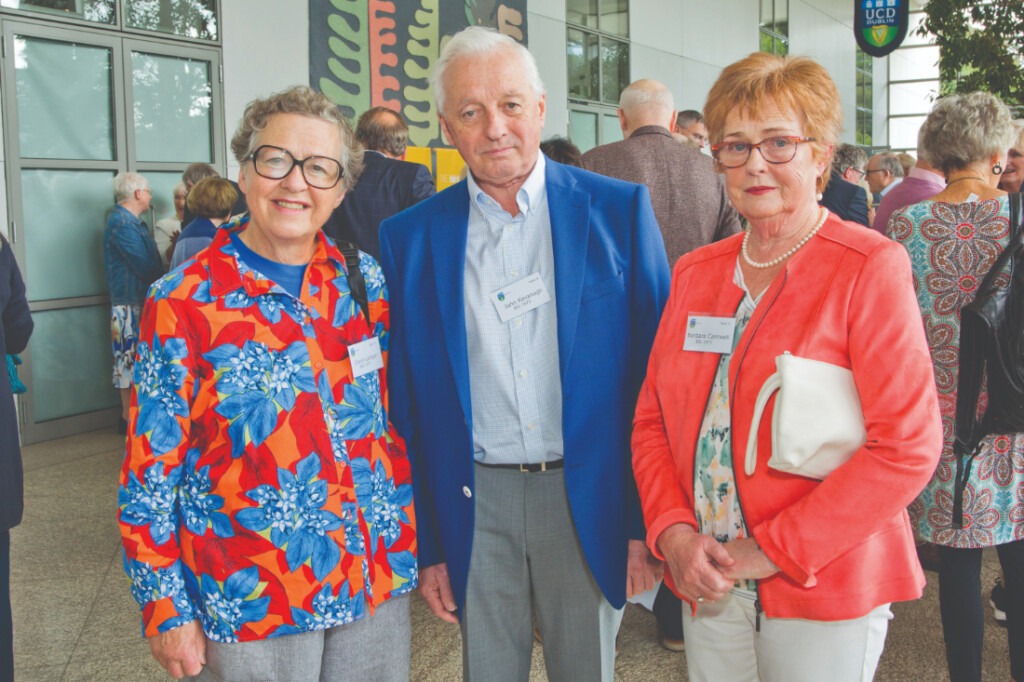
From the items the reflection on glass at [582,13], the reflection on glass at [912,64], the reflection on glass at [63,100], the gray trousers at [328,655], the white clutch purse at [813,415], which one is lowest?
the gray trousers at [328,655]

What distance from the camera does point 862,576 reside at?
1412 mm

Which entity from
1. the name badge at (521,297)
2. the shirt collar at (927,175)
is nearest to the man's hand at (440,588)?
the name badge at (521,297)

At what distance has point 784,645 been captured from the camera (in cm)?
148

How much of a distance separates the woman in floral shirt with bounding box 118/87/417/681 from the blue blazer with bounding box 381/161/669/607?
148 mm

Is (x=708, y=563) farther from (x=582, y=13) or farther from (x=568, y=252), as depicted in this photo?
(x=582, y=13)

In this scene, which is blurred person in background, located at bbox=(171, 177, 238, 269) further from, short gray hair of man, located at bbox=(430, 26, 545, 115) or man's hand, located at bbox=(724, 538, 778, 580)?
man's hand, located at bbox=(724, 538, 778, 580)

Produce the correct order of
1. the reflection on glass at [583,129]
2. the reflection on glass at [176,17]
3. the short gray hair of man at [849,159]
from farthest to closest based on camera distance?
the reflection on glass at [583,129]
the reflection on glass at [176,17]
the short gray hair of man at [849,159]

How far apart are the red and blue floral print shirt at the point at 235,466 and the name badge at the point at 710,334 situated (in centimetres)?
71

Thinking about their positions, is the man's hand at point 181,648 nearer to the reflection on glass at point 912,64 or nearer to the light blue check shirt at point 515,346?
the light blue check shirt at point 515,346

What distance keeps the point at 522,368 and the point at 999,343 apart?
1399mm

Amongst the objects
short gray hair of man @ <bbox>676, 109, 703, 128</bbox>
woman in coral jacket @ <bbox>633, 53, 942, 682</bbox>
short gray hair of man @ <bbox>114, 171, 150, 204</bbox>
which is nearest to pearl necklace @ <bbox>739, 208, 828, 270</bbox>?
woman in coral jacket @ <bbox>633, 53, 942, 682</bbox>

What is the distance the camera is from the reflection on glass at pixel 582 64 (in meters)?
10.4

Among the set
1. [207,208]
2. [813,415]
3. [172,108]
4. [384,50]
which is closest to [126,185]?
[172,108]

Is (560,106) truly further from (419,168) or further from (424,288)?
(424,288)
